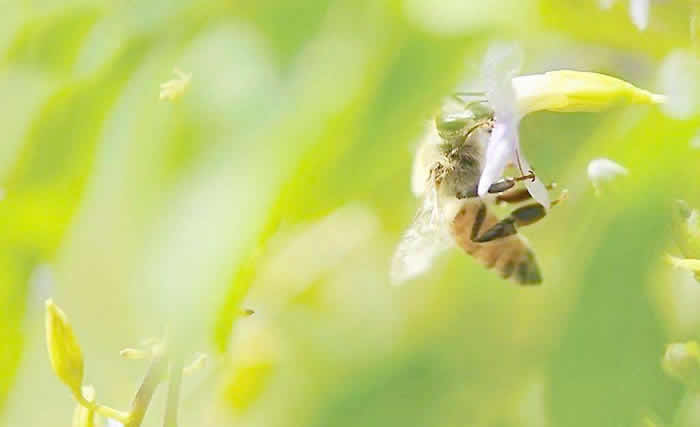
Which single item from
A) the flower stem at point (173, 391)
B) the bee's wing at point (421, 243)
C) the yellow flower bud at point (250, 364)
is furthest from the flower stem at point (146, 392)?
the yellow flower bud at point (250, 364)

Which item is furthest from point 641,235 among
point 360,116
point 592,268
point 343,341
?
point 343,341

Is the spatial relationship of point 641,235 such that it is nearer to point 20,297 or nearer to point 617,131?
point 617,131

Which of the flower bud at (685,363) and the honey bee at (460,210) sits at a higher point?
the honey bee at (460,210)

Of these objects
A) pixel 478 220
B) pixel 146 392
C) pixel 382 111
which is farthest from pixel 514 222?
pixel 146 392

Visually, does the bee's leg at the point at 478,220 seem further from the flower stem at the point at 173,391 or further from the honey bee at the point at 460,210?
the flower stem at the point at 173,391

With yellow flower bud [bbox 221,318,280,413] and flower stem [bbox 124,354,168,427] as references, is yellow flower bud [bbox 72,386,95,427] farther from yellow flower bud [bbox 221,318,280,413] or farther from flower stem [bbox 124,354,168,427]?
yellow flower bud [bbox 221,318,280,413]
